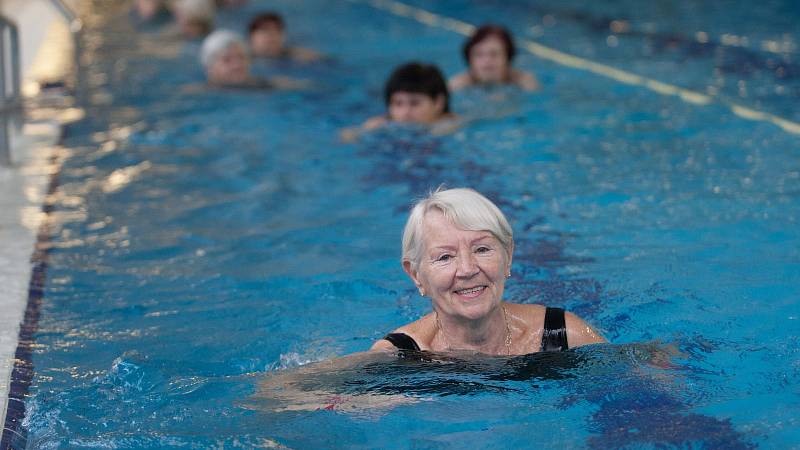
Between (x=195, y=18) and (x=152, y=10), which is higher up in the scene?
(x=152, y=10)

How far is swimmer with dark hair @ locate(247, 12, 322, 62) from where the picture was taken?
1020 centimetres

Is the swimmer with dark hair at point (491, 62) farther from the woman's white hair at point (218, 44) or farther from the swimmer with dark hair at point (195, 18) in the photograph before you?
the swimmer with dark hair at point (195, 18)

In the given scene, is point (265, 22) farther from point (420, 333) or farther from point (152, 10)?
point (420, 333)

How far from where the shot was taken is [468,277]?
307cm

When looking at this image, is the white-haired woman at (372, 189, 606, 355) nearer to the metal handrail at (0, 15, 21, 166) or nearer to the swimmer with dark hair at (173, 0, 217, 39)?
the metal handrail at (0, 15, 21, 166)

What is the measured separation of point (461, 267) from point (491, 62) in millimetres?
5235

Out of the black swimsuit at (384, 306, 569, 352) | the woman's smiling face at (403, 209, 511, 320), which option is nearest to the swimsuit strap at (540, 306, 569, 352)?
the black swimsuit at (384, 306, 569, 352)

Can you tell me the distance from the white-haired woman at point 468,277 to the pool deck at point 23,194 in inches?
52.2

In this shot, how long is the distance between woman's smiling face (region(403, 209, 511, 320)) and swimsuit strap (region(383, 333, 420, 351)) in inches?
9.2

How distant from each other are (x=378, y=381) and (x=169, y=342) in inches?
43.6

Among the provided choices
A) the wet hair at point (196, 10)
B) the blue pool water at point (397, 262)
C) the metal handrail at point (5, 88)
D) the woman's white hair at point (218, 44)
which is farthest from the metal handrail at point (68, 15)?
the wet hair at point (196, 10)

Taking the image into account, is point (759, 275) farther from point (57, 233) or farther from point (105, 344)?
point (57, 233)

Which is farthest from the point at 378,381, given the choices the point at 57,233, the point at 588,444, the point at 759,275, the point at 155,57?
the point at 155,57

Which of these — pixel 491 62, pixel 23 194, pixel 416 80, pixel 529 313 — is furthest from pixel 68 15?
pixel 529 313
